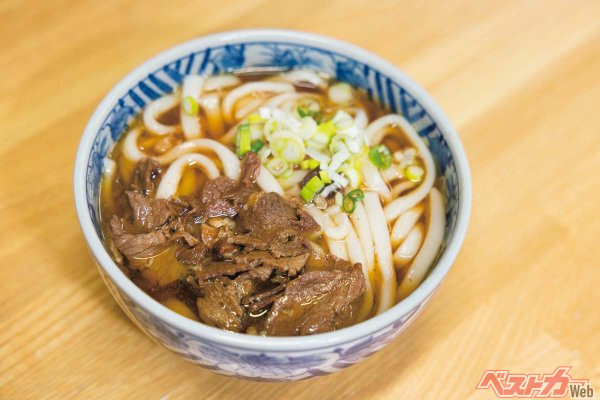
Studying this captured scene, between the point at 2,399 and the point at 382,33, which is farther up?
the point at 382,33

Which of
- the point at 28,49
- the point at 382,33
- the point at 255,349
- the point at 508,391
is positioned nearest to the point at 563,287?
the point at 508,391

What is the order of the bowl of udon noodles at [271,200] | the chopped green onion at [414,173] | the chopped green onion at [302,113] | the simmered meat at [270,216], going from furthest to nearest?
the chopped green onion at [302,113] → the chopped green onion at [414,173] → the simmered meat at [270,216] → the bowl of udon noodles at [271,200]

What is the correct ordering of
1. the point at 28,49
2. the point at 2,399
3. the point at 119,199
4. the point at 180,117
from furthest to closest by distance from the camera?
the point at 28,49 < the point at 180,117 < the point at 119,199 < the point at 2,399

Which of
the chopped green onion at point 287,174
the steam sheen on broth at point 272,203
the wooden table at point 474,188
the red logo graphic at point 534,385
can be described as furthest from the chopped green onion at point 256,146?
the red logo graphic at point 534,385

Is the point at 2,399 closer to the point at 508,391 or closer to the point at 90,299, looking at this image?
the point at 90,299

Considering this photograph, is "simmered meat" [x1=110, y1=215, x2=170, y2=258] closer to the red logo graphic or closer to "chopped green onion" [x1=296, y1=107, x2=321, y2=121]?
"chopped green onion" [x1=296, y1=107, x2=321, y2=121]

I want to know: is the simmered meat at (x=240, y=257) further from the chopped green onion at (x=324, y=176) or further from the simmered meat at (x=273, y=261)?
the chopped green onion at (x=324, y=176)

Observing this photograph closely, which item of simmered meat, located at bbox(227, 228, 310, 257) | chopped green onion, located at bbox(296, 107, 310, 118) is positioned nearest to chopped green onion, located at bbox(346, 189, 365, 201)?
simmered meat, located at bbox(227, 228, 310, 257)

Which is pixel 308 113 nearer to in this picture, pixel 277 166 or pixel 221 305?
pixel 277 166
